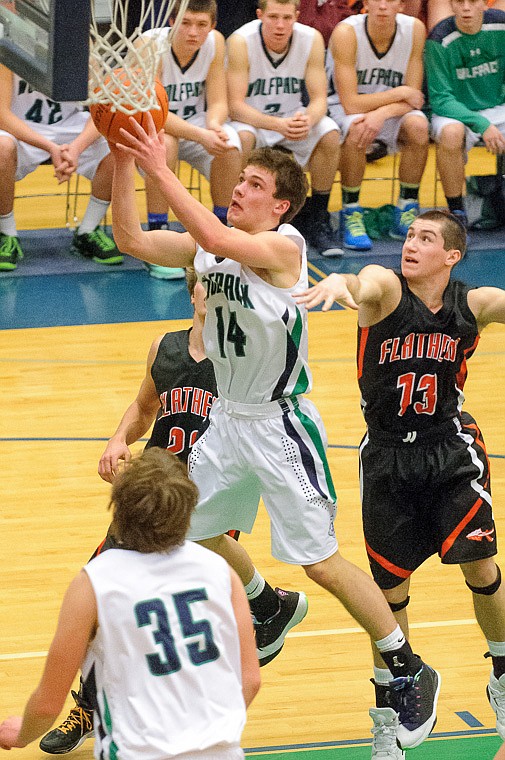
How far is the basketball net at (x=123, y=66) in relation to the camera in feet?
13.3

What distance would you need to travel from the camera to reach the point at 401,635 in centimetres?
441

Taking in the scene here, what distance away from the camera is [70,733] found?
4.44m

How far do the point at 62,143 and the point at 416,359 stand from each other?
20.6 feet

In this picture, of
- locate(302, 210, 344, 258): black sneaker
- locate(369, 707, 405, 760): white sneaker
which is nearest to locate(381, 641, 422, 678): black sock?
locate(369, 707, 405, 760): white sneaker

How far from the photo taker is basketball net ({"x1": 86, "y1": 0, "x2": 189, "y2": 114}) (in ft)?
13.3

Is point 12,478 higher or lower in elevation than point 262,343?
lower

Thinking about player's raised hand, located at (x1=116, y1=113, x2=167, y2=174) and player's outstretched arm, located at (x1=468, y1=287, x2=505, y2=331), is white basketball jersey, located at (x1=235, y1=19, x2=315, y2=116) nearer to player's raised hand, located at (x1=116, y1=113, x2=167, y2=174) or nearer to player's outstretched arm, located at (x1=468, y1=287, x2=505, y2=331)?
player's outstretched arm, located at (x1=468, y1=287, x2=505, y2=331)

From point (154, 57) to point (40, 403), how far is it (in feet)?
12.4

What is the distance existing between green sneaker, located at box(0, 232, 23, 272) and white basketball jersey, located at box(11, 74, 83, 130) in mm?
893

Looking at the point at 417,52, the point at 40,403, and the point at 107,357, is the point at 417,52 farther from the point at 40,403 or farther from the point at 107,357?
the point at 40,403

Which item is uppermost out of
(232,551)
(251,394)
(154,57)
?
(154,57)

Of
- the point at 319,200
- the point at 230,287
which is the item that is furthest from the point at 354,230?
the point at 230,287

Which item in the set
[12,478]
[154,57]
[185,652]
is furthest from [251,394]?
[12,478]

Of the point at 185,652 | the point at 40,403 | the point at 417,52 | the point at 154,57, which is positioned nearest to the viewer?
the point at 185,652
